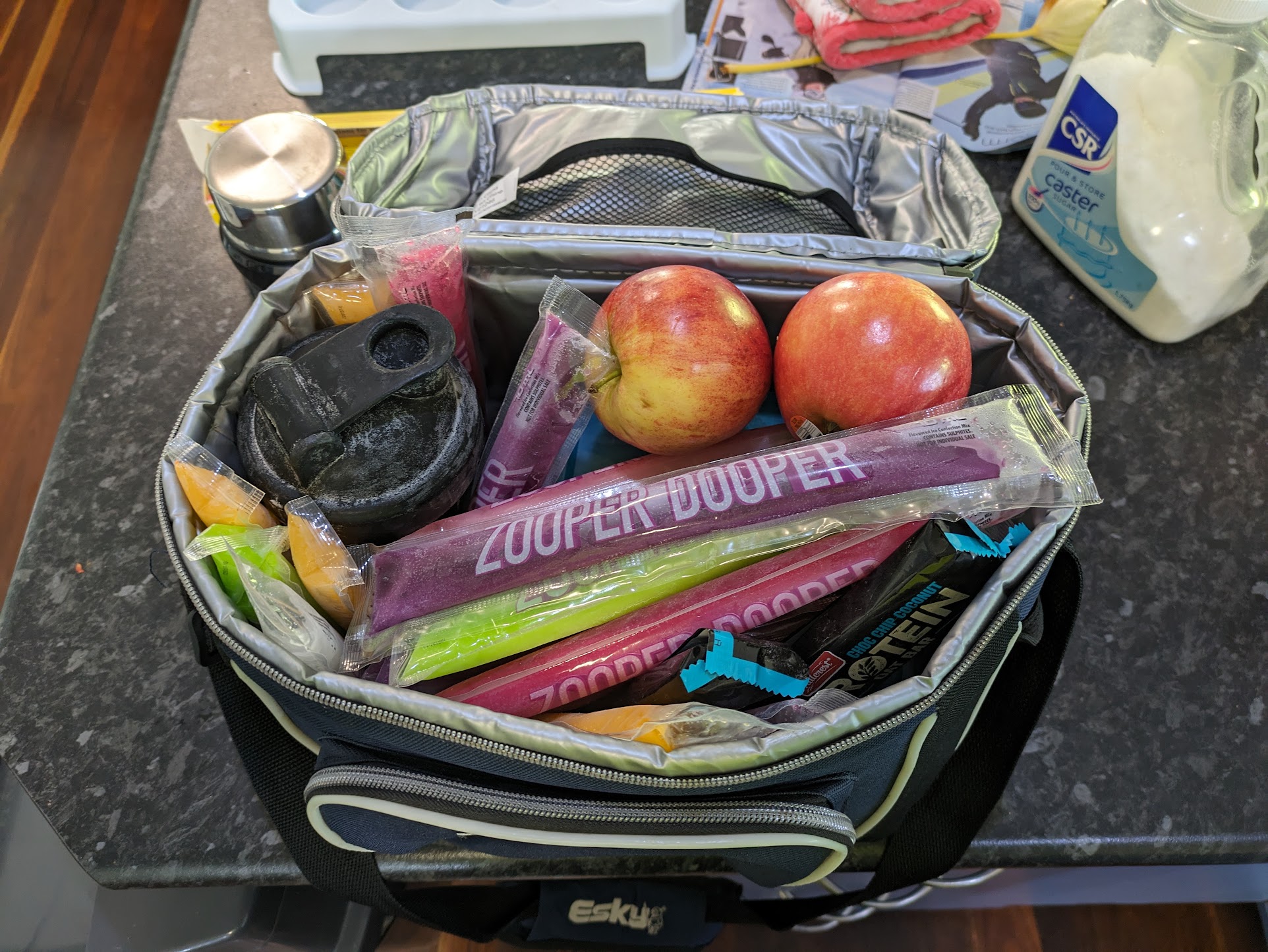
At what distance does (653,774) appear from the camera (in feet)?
1.28

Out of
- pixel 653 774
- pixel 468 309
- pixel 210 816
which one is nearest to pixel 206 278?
pixel 468 309

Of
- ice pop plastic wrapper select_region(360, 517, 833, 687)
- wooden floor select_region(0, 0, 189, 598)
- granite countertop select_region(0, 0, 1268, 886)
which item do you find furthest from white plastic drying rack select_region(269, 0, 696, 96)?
wooden floor select_region(0, 0, 189, 598)

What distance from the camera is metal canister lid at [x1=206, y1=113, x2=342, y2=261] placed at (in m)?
0.55

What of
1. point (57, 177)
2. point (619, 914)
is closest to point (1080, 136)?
point (619, 914)

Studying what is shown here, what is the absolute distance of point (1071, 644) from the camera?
562 mm

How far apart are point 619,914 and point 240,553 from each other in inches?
17.6

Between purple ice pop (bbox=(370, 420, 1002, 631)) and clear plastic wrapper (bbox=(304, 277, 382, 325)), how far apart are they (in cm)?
16

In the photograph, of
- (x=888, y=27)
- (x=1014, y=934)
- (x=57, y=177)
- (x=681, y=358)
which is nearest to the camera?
(x=681, y=358)

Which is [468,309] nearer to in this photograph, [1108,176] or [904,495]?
[904,495]

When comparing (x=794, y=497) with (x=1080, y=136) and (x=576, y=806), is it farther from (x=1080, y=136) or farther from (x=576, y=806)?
(x=1080, y=136)

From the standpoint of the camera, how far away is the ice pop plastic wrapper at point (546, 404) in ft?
1.75

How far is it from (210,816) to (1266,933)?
101cm

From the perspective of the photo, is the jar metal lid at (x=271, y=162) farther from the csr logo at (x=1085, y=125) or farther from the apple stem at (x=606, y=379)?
the csr logo at (x=1085, y=125)

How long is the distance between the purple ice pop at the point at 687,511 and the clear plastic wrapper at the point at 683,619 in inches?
1.1
